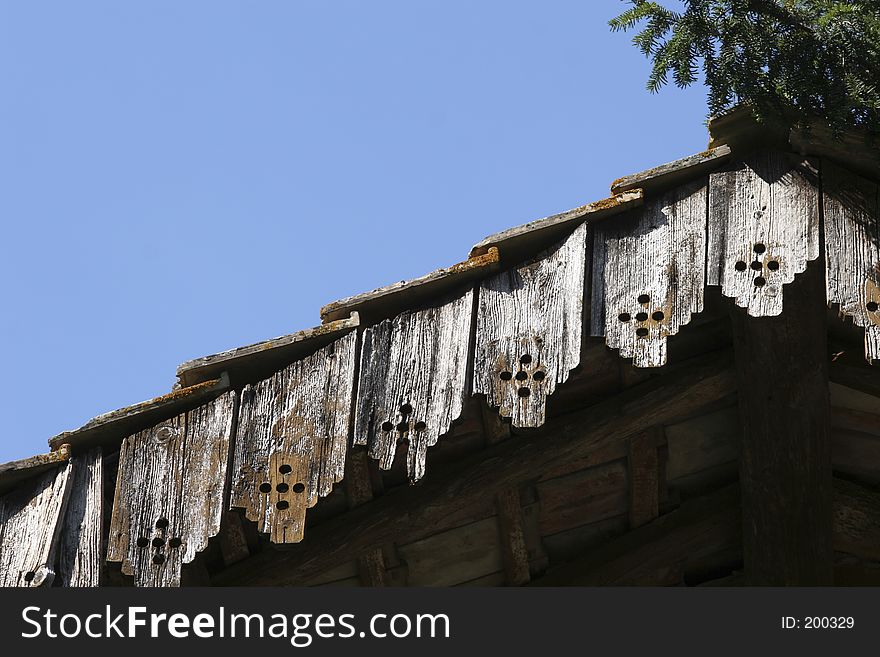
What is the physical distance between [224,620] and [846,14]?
2900 millimetres

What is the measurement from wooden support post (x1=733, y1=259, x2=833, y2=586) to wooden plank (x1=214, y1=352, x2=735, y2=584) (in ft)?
0.63

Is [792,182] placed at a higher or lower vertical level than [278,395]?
higher

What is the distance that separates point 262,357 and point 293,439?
319 mm

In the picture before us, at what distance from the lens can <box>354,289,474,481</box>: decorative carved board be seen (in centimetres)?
439

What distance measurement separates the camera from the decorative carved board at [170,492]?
4.31 m

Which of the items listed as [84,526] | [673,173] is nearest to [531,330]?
[673,173]

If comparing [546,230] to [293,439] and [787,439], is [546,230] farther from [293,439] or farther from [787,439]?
[787,439]

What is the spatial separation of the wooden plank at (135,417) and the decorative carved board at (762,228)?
1731 millimetres

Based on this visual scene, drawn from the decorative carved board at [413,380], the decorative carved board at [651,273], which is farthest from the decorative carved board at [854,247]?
the decorative carved board at [413,380]

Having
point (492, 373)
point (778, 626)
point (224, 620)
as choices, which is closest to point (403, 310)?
point (492, 373)

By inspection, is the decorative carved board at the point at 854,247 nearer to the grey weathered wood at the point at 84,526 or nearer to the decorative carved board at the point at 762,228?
the decorative carved board at the point at 762,228

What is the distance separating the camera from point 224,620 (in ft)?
12.8

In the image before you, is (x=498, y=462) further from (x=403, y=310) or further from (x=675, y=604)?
(x=675, y=604)

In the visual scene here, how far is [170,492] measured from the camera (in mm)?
4406
